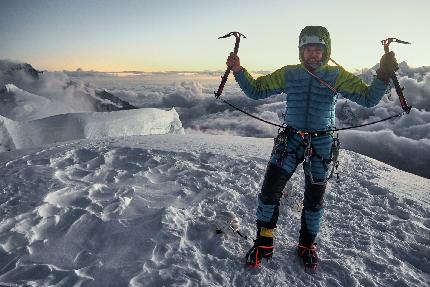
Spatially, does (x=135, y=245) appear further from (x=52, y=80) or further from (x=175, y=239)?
(x=52, y=80)

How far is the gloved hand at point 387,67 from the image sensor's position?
403cm

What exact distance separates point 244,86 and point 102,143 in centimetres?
560

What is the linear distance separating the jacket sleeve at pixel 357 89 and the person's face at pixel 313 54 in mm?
323

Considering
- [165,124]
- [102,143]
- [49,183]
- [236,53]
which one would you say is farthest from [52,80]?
[236,53]

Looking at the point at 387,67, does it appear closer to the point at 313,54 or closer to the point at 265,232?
the point at 313,54

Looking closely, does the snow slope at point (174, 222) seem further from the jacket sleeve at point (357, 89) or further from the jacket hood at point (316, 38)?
the jacket hood at point (316, 38)

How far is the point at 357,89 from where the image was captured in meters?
4.31

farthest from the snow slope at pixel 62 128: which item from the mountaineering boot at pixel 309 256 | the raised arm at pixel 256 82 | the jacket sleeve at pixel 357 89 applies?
the jacket sleeve at pixel 357 89

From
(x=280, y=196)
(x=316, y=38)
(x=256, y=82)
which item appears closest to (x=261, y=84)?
(x=256, y=82)

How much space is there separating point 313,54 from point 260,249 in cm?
Result: 248

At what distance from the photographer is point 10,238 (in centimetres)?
462

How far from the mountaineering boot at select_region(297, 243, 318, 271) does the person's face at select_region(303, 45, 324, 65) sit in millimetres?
2354

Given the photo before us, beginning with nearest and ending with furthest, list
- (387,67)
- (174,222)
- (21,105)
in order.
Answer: (387,67)
(174,222)
(21,105)

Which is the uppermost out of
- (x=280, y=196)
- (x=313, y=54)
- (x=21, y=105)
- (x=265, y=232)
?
(x=313, y=54)
